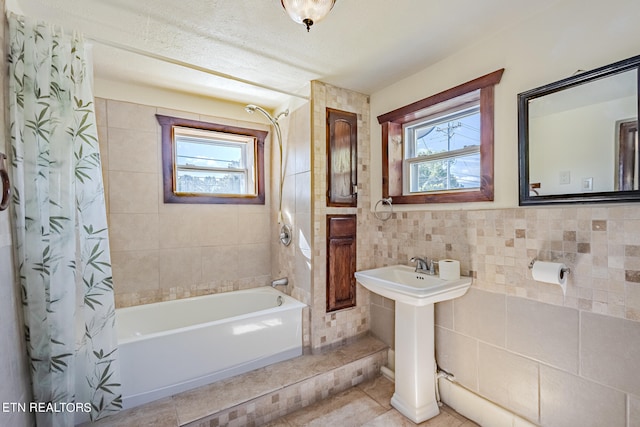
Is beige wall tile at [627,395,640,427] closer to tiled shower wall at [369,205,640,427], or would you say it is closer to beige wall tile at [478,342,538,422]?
tiled shower wall at [369,205,640,427]

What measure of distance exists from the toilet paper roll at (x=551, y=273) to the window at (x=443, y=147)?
1.59ft

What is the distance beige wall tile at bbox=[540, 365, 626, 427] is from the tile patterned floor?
49 centimetres

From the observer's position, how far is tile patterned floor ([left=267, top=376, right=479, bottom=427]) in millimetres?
1815

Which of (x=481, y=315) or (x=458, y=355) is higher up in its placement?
(x=481, y=315)

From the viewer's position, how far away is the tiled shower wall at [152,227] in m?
2.39

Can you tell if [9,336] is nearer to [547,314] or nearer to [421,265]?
[421,265]

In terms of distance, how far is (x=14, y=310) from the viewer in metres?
1.28

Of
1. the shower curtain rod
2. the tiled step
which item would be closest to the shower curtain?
the shower curtain rod

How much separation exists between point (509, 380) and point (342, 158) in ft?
6.25

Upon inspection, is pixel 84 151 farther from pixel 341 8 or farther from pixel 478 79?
pixel 478 79

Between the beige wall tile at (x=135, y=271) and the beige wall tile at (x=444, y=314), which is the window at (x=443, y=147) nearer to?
the beige wall tile at (x=444, y=314)

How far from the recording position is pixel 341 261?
2.45 meters

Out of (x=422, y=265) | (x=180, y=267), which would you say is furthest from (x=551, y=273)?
(x=180, y=267)

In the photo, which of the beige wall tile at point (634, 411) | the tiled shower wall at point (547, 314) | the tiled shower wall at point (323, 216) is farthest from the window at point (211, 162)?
the beige wall tile at point (634, 411)
